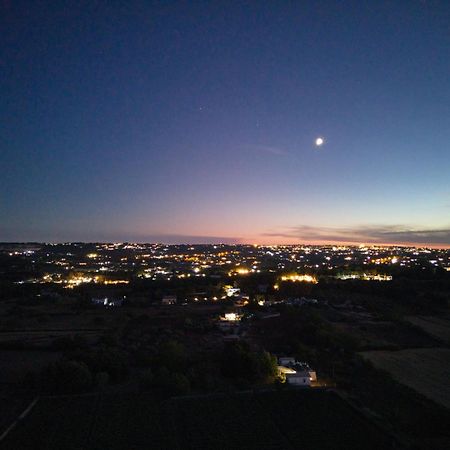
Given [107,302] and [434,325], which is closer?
[434,325]

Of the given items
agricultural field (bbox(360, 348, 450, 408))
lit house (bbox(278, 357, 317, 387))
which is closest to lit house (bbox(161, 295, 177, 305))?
lit house (bbox(278, 357, 317, 387))

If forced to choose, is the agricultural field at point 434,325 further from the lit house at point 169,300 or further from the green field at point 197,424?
the lit house at point 169,300

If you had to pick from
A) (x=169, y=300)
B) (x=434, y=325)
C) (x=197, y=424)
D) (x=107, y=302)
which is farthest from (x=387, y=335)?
(x=107, y=302)

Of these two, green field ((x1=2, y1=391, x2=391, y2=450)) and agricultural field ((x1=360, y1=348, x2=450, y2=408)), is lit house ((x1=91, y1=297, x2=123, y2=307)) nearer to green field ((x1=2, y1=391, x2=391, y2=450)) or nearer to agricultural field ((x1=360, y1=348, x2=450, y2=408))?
green field ((x1=2, y1=391, x2=391, y2=450))

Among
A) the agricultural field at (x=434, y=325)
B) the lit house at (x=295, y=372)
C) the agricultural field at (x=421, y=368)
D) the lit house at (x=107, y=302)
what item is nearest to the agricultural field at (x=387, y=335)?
the agricultural field at (x=434, y=325)

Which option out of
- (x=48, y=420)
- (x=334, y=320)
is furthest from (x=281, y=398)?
(x=334, y=320)

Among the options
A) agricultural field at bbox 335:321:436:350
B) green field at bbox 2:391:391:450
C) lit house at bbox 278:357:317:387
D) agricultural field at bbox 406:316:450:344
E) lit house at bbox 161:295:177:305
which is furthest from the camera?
lit house at bbox 161:295:177:305

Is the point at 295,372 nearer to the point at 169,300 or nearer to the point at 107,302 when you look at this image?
the point at 169,300
